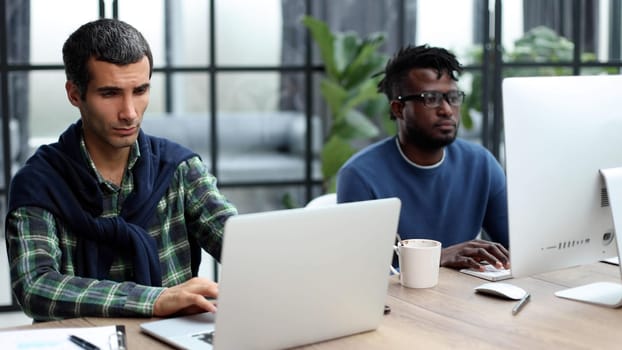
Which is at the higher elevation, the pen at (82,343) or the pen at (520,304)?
the pen at (82,343)

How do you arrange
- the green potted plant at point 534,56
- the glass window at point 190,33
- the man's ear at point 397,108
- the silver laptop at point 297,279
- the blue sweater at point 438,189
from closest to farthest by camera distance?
the silver laptop at point 297,279 → the blue sweater at point 438,189 → the man's ear at point 397,108 → the glass window at point 190,33 → the green potted plant at point 534,56

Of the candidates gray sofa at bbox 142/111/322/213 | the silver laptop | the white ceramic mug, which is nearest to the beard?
the white ceramic mug

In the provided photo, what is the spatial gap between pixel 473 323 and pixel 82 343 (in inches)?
27.7

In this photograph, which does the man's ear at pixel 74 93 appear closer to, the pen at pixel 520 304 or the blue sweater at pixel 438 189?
the blue sweater at pixel 438 189

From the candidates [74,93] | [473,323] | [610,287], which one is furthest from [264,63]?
[473,323]

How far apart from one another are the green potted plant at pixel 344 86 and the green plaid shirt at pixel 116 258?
171cm

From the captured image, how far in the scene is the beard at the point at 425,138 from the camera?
2.62 m

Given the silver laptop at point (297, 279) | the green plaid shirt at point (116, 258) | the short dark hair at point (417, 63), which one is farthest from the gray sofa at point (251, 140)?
the silver laptop at point (297, 279)

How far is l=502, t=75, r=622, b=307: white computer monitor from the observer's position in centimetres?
175

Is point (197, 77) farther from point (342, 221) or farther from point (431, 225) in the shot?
point (342, 221)

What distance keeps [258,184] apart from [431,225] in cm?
143

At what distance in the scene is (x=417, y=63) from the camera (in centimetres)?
270

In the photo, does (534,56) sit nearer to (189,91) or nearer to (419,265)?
(189,91)

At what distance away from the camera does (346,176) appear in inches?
103
